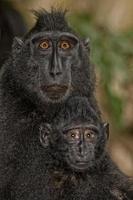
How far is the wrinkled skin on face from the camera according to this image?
8.97m

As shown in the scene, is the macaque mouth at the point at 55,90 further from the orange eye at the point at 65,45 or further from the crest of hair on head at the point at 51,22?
the crest of hair on head at the point at 51,22

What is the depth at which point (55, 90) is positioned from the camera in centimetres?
896

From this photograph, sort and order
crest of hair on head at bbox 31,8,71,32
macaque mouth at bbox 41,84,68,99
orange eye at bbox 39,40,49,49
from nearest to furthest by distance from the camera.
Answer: macaque mouth at bbox 41,84,68,99 → orange eye at bbox 39,40,49,49 → crest of hair on head at bbox 31,8,71,32

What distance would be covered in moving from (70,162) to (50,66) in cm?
104

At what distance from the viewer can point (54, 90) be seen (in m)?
8.96

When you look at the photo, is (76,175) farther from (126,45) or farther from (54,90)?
(126,45)

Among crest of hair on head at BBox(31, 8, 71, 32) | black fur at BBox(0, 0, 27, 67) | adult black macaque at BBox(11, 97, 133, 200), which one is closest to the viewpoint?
adult black macaque at BBox(11, 97, 133, 200)

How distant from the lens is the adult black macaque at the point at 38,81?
8.99 m

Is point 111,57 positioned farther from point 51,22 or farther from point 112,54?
point 51,22

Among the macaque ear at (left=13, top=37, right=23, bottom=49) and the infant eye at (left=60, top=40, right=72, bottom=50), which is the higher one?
the macaque ear at (left=13, top=37, right=23, bottom=49)

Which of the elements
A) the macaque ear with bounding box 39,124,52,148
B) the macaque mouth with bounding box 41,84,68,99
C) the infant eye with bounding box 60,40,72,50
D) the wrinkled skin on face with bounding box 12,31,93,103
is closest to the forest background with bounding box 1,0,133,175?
the wrinkled skin on face with bounding box 12,31,93,103

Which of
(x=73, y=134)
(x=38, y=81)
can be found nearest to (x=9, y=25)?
(x=38, y=81)

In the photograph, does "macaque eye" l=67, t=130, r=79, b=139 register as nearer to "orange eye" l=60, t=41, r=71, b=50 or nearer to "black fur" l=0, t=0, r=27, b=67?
"orange eye" l=60, t=41, r=71, b=50

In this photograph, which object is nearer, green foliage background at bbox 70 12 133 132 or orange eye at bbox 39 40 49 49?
orange eye at bbox 39 40 49 49
